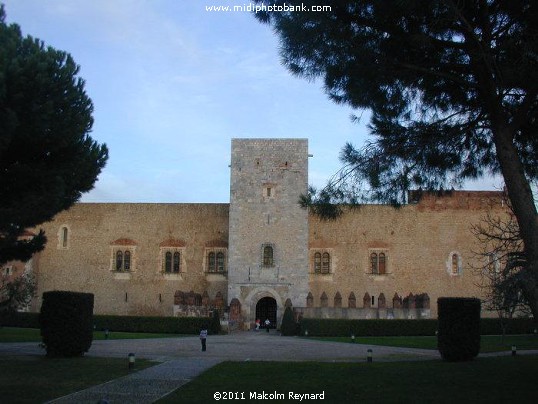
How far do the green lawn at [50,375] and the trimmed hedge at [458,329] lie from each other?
7.63m

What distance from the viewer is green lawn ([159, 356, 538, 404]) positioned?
10914mm

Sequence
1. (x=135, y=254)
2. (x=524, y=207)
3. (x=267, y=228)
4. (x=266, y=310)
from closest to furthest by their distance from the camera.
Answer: (x=524, y=207)
(x=267, y=228)
(x=266, y=310)
(x=135, y=254)

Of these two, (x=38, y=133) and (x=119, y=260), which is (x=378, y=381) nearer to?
(x=38, y=133)

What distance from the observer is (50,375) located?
13.3 m

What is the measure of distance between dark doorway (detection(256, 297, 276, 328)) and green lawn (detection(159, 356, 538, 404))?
1836 cm

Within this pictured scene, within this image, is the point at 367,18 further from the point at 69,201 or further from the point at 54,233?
the point at 54,233

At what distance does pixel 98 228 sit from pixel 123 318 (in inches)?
309

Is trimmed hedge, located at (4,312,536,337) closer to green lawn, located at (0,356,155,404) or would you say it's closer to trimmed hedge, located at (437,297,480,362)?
trimmed hedge, located at (437,297,480,362)

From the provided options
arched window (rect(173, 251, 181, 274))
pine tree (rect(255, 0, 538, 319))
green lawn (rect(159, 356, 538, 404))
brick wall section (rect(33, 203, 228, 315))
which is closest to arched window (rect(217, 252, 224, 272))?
brick wall section (rect(33, 203, 228, 315))

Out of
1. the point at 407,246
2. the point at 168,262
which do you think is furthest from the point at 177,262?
the point at 407,246

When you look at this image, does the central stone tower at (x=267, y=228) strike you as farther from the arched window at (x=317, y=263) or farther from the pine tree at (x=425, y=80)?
the pine tree at (x=425, y=80)

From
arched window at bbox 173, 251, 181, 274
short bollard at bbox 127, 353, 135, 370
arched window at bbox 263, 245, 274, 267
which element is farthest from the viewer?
arched window at bbox 173, 251, 181, 274

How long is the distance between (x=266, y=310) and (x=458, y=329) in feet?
61.8

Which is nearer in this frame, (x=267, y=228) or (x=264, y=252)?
(x=264, y=252)
